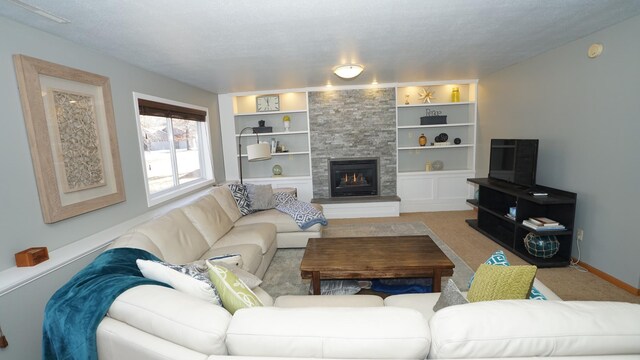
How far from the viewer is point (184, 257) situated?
2.35 meters

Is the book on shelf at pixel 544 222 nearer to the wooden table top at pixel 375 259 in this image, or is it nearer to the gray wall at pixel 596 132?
the gray wall at pixel 596 132

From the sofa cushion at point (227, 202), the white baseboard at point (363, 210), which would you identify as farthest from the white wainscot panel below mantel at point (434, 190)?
the sofa cushion at point (227, 202)

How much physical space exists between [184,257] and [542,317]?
7.59ft

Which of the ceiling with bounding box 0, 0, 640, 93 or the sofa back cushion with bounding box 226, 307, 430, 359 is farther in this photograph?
the ceiling with bounding box 0, 0, 640, 93

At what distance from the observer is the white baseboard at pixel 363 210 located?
5230 mm

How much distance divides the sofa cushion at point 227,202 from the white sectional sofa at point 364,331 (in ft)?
7.57

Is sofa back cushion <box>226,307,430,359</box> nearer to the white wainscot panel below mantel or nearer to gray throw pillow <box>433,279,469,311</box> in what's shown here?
gray throw pillow <box>433,279,469,311</box>

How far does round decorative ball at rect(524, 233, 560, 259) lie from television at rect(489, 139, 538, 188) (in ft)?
2.11

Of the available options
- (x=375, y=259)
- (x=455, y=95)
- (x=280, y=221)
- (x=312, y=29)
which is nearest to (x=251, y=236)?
(x=280, y=221)

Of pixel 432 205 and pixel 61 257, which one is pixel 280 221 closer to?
pixel 61 257

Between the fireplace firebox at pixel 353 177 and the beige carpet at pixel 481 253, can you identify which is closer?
the beige carpet at pixel 481 253

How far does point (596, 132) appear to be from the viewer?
111 inches

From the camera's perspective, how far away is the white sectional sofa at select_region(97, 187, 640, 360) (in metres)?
0.95

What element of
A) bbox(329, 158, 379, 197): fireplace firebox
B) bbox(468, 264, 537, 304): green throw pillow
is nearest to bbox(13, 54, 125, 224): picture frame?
bbox(468, 264, 537, 304): green throw pillow
